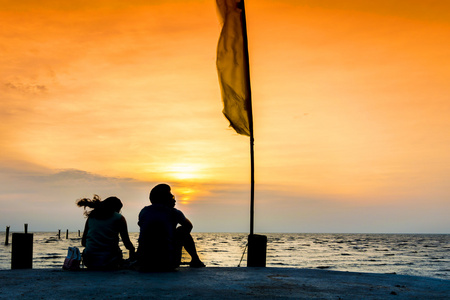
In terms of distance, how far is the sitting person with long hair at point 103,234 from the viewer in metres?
7.29

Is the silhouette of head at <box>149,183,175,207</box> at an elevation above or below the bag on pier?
above

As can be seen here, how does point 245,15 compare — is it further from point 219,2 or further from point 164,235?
point 164,235

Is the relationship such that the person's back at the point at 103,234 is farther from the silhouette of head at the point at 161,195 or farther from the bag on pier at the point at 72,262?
the silhouette of head at the point at 161,195

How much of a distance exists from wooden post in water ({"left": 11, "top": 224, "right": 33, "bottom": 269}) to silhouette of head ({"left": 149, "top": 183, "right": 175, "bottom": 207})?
324 centimetres

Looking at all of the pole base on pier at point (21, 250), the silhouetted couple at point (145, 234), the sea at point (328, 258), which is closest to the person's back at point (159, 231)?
the silhouetted couple at point (145, 234)

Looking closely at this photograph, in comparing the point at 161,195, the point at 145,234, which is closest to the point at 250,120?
the point at 161,195

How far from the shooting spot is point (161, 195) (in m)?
7.06

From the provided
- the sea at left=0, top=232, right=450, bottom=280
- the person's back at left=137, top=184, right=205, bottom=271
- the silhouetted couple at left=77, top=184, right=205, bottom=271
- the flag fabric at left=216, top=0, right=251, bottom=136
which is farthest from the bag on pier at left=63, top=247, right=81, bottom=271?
the flag fabric at left=216, top=0, right=251, bottom=136

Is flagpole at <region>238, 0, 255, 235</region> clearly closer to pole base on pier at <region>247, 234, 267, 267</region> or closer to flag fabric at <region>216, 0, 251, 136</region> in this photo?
flag fabric at <region>216, 0, 251, 136</region>

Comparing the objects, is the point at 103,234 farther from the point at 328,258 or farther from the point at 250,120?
the point at 328,258

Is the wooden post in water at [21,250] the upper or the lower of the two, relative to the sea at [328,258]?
upper

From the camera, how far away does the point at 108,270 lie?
725 centimetres

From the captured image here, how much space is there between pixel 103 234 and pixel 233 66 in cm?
382

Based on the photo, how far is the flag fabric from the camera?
27.0 ft
